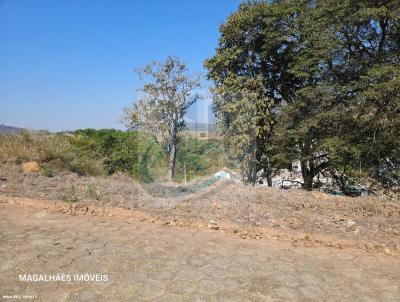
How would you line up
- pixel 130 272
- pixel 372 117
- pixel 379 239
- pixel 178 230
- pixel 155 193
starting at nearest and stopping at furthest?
pixel 130 272, pixel 379 239, pixel 178 230, pixel 155 193, pixel 372 117

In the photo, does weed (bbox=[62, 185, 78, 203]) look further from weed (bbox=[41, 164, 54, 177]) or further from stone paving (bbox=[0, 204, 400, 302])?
weed (bbox=[41, 164, 54, 177])

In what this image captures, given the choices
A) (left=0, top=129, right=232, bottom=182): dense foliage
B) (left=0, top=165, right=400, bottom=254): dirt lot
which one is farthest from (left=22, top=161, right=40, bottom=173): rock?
(left=0, top=165, right=400, bottom=254): dirt lot

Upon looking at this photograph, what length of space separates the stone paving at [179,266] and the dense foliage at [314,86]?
6744 millimetres

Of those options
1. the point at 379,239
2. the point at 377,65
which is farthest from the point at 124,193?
the point at 377,65

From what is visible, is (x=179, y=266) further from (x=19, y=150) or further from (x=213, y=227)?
(x=19, y=150)

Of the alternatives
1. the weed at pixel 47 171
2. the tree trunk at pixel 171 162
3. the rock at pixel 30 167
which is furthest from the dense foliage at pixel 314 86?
the rock at pixel 30 167

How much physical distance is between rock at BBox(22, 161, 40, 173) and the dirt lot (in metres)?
0.93

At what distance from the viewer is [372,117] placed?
9.19 meters

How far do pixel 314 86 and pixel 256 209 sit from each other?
698cm

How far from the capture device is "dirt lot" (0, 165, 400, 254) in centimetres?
419

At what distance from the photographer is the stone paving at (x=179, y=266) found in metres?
2.63

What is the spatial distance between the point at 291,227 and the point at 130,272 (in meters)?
2.37

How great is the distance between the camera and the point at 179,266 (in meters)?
3.16

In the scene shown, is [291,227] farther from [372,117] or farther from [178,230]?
[372,117]
